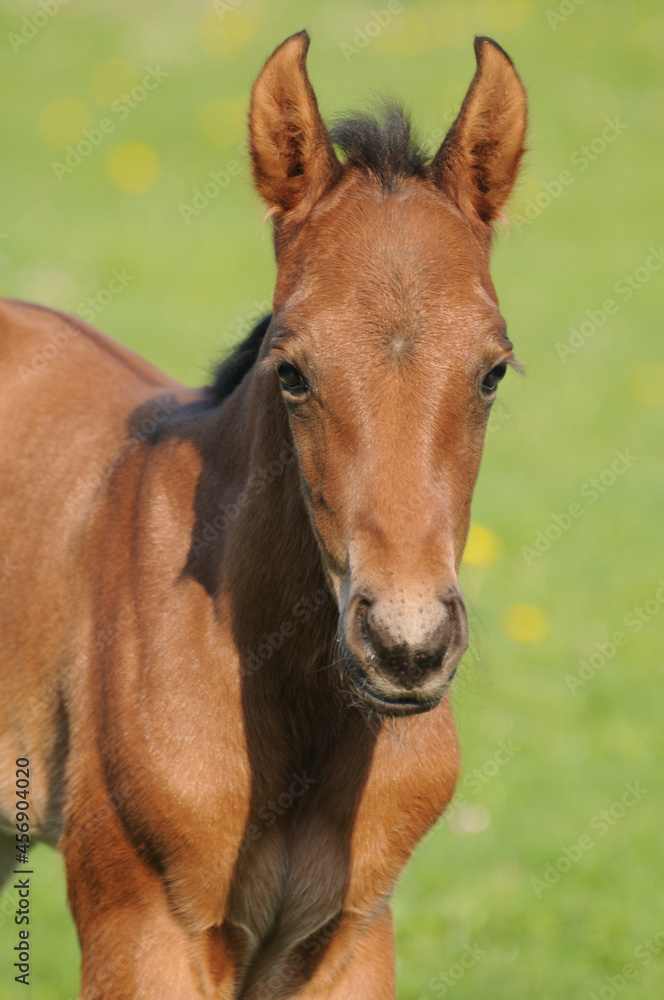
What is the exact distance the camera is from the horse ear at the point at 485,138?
3.03 meters

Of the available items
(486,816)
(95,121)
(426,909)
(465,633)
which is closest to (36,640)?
(465,633)

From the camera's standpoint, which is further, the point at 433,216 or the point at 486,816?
the point at 486,816

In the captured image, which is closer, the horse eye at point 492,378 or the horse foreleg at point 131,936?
the horse eye at point 492,378

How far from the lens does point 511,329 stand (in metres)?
11.5

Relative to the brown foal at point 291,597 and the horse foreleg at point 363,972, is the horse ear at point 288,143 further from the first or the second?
the horse foreleg at point 363,972

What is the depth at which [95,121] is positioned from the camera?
13734mm

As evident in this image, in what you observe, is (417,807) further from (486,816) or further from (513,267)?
(513,267)

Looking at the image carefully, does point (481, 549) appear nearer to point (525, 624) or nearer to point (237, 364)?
point (525, 624)

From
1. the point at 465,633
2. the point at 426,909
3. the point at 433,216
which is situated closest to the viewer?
the point at 465,633

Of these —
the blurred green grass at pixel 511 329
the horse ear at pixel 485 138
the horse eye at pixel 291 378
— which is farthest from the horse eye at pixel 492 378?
the blurred green grass at pixel 511 329

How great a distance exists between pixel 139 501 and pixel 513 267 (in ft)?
33.6

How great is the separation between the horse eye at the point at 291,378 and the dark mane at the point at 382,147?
571 millimetres

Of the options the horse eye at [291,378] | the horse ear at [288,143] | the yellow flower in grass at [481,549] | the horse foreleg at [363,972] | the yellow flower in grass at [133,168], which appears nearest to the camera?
the horse eye at [291,378]

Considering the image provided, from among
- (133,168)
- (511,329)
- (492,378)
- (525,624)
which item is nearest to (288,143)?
(492,378)
